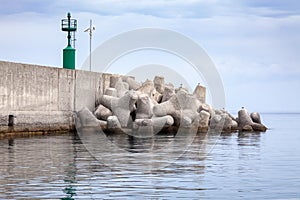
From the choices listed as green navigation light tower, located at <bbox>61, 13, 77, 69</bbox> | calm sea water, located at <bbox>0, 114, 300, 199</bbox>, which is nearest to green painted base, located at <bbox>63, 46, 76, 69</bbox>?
green navigation light tower, located at <bbox>61, 13, 77, 69</bbox>

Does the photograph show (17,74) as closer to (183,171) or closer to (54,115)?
(54,115)

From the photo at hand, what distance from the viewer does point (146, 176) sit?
34.1 ft

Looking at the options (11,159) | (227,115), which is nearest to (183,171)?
(11,159)

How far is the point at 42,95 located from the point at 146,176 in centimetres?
1257

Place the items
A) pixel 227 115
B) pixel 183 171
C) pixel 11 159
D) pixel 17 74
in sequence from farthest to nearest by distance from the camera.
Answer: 1. pixel 227 115
2. pixel 17 74
3. pixel 11 159
4. pixel 183 171

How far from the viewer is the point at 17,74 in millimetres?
20688

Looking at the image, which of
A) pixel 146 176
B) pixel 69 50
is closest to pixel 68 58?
pixel 69 50

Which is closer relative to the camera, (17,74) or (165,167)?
(165,167)

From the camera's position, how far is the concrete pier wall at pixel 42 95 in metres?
20.0

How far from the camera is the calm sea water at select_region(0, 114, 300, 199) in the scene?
8.66 m

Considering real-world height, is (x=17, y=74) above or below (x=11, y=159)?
above

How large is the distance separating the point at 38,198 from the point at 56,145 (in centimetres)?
855

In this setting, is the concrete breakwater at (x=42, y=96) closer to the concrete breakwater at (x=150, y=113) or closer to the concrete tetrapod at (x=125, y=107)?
the concrete breakwater at (x=150, y=113)

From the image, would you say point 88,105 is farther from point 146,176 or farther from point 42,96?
point 146,176
